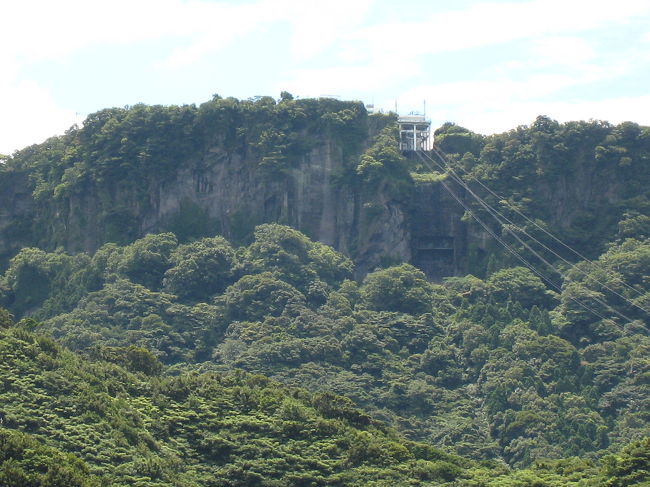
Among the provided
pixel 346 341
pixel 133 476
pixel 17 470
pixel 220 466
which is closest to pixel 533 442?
pixel 346 341

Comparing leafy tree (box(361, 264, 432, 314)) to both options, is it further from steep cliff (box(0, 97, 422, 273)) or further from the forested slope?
steep cliff (box(0, 97, 422, 273))

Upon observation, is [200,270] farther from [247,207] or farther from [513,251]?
[513,251]

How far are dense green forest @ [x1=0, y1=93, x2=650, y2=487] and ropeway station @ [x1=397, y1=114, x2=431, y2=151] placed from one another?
3.83 feet

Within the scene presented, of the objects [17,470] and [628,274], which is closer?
[17,470]

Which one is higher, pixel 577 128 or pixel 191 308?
pixel 577 128

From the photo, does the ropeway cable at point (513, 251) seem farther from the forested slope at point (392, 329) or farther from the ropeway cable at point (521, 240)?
the forested slope at point (392, 329)

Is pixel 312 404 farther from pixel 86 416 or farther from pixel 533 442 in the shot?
pixel 533 442

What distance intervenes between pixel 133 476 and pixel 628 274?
41.2 m

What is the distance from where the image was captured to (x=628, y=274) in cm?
9769

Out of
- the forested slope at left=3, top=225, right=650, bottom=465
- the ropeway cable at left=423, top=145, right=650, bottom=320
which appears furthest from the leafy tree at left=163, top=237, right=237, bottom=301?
the ropeway cable at left=423, top=145, right=650, bottom=320

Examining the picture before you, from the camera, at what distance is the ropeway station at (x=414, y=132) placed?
4316 inches

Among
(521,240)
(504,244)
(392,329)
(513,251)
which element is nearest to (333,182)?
(504,244)

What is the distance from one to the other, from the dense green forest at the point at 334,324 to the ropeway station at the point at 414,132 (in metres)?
1.17

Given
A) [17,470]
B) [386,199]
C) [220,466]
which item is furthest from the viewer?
[386,199]
